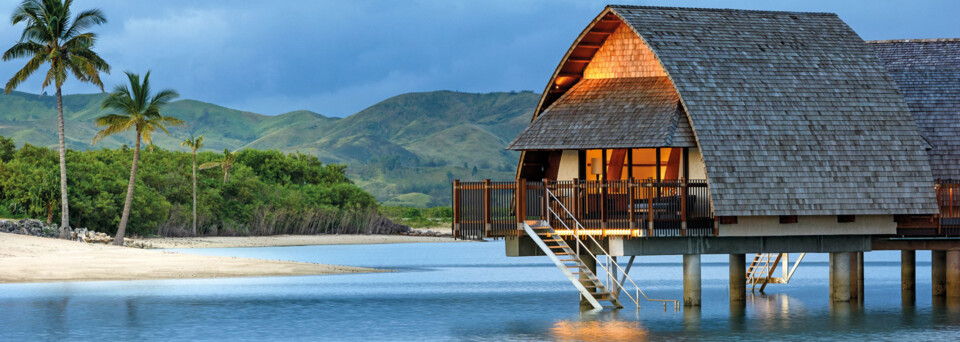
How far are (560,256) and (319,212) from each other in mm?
90507

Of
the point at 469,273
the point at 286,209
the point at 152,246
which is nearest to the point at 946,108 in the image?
the point at 469,273

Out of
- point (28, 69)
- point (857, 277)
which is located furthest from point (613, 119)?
point (28, 69)

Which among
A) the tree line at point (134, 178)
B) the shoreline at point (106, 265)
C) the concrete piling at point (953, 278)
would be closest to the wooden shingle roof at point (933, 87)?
the concrete piling at point (953, 278)

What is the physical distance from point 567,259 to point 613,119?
452cm

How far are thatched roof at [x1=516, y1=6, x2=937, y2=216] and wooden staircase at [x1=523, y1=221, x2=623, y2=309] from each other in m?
4.12

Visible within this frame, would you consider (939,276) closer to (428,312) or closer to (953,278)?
(953,278)

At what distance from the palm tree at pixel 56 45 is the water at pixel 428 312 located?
61.9 ft

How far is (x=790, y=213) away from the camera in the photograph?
34.2 metres

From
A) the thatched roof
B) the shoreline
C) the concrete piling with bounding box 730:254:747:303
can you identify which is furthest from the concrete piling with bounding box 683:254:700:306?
the shoreline

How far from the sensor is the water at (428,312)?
109ft

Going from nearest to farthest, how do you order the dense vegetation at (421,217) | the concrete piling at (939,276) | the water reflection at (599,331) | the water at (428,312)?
the water reflection at (599,331) → the water at (428,312) → the concrete piling at (939,276) → the dense vegetation at (421,217)

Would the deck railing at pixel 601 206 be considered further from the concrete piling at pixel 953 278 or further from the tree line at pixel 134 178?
the tree line at pixel 134 178

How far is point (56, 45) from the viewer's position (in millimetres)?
70062

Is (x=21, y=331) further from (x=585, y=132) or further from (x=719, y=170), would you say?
(x=719, y=170)
